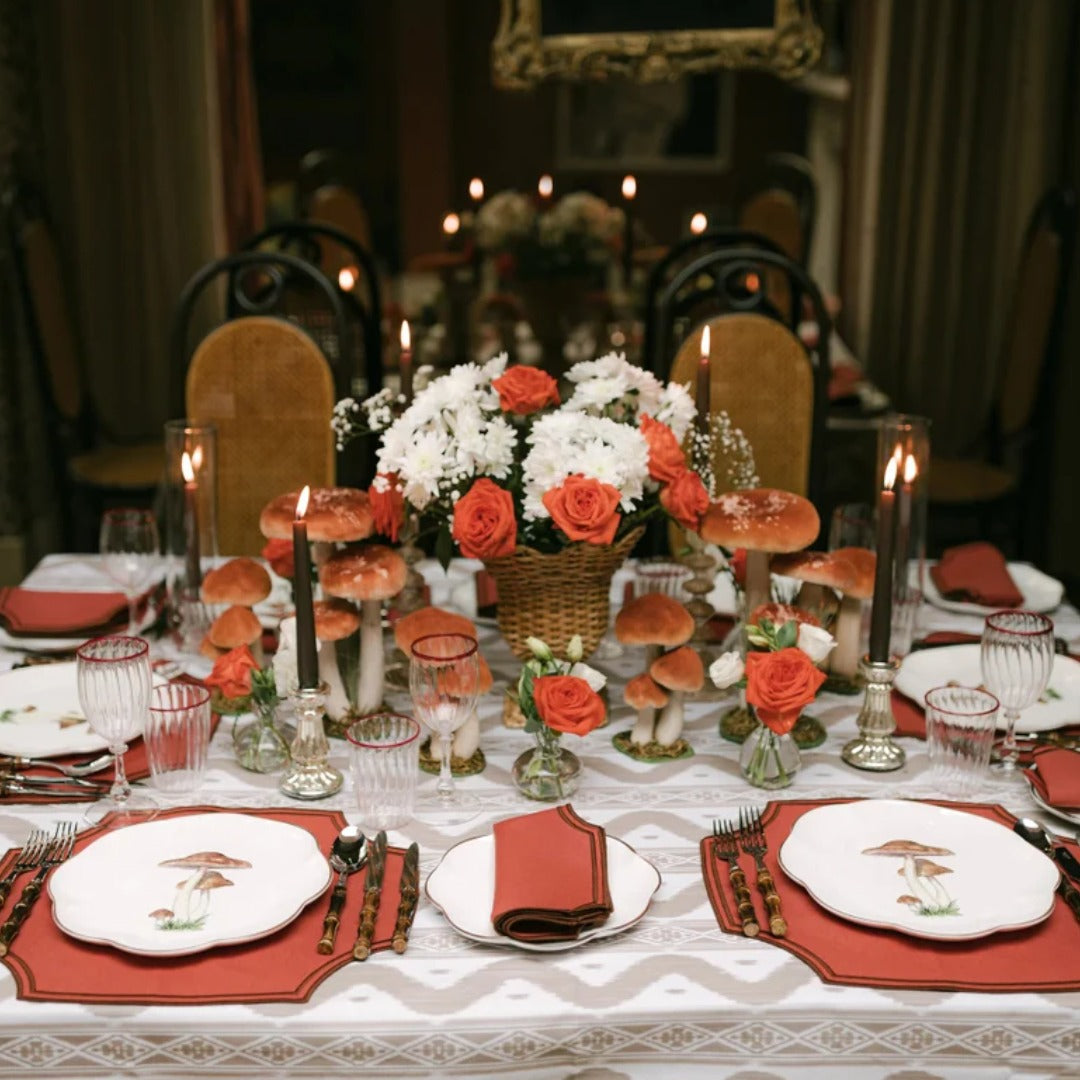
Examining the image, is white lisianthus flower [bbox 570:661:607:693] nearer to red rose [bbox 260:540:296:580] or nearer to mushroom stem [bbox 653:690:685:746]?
mushroom stem [bbox 653:690:685:746]

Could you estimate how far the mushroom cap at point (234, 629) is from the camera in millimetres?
1557

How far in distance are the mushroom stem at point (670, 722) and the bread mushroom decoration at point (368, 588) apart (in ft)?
1.06

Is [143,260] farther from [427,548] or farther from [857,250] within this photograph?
[857,250]

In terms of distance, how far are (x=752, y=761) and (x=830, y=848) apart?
19cm

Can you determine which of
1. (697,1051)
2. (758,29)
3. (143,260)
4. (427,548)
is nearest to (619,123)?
(758,29)

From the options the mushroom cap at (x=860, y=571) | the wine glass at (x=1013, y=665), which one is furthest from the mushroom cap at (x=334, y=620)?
the wine glass at (x=1013, y=665)

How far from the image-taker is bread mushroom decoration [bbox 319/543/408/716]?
145cm

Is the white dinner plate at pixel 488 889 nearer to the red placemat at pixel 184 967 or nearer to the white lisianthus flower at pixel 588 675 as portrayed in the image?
the red placemat at pixel 184 967

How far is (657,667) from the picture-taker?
4.73ft

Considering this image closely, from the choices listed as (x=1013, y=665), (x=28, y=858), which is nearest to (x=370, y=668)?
(x=28, y=858)

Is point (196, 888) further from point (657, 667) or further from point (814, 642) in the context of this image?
point (814, 642)

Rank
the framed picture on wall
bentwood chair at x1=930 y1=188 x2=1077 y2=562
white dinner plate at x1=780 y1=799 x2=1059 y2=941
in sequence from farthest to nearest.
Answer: the framed picture on wall → bentwood chair at x1=930 y1=188 x2=1077 y2=562 → white dinner plate at x1=780 y1=799 x2=1059 y2=941

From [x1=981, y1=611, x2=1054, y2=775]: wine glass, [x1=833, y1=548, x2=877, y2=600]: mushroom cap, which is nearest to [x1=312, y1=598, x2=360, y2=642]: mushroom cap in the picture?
[x1=833, y1=548, x2=877, y2=600]: mushroom cap

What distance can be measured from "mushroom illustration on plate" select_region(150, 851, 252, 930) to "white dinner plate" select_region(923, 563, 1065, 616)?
1117 mm
